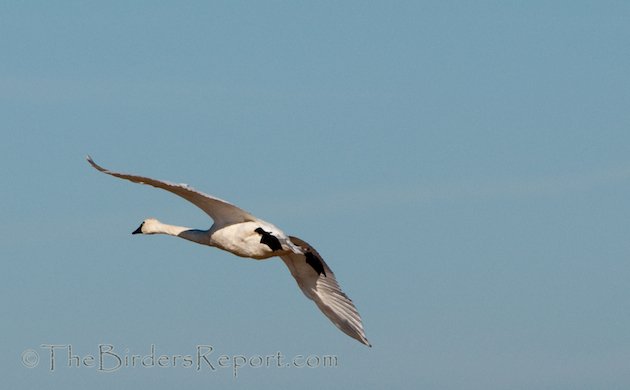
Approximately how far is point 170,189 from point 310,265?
5.08 meters

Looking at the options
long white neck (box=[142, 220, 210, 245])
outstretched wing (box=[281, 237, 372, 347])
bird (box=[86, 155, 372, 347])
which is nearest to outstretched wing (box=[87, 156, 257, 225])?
bird (box=[86, 155, 372, 347])

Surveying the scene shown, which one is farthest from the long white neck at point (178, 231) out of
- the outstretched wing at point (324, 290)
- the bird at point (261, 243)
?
the outstretched wing at point (324, 290)

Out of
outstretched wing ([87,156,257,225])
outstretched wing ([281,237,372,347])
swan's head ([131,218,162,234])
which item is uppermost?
swan's head ([131,218,162,234])

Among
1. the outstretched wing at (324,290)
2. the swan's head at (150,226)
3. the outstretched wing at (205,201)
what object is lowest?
the outstretched wing at (324,290)

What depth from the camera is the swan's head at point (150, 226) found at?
38656mm

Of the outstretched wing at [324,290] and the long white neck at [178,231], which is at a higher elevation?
the long white neck at [178,231]

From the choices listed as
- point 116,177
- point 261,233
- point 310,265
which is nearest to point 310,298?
point 310,265

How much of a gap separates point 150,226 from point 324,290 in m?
3.85

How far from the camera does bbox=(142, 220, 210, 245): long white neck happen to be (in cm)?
3688

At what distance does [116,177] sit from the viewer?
109 ft

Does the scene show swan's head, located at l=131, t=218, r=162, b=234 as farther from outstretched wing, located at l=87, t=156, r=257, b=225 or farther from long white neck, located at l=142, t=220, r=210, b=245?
outstretched wing, located at l=87, t=156, r=257, b=225

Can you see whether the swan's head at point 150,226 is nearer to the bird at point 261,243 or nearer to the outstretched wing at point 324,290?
the bird at point 261,243

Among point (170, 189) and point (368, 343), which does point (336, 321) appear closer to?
point (368, 343)

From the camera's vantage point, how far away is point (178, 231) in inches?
1499
